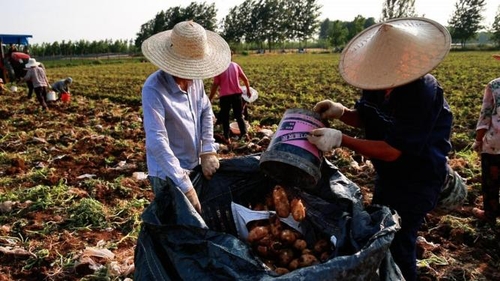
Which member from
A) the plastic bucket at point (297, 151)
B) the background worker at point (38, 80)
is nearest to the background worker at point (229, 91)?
the plastic bucket at point (297, 151)

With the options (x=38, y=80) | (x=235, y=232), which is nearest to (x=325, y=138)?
(x=235, y=232)

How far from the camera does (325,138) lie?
1.96 metres

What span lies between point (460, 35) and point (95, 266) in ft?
208

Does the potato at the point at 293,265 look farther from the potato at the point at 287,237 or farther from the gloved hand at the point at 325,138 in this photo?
the gloved hand at the point at 325,138

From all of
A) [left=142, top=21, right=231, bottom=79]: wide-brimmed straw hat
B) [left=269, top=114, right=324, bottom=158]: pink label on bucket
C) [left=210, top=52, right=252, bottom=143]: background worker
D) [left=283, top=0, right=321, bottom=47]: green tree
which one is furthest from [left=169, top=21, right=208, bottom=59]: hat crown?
[left=283, top=0, right=321, bottom=47]: green tree

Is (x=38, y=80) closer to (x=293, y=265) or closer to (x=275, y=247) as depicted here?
(x=275, y=247)

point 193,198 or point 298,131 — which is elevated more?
point 298,131

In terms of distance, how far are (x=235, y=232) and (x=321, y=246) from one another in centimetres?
47

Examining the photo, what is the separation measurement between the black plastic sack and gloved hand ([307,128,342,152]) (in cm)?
26

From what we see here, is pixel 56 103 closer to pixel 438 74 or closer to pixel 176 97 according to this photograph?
pixel 176 97

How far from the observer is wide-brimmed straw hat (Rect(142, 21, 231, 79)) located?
7.79 feet

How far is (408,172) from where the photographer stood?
7.14 ft

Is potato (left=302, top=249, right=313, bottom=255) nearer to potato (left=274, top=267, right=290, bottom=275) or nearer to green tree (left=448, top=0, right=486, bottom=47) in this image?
potato (left=274, top=267, right=290, bottom=275)

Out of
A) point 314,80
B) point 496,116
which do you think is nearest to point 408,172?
point 496,116
